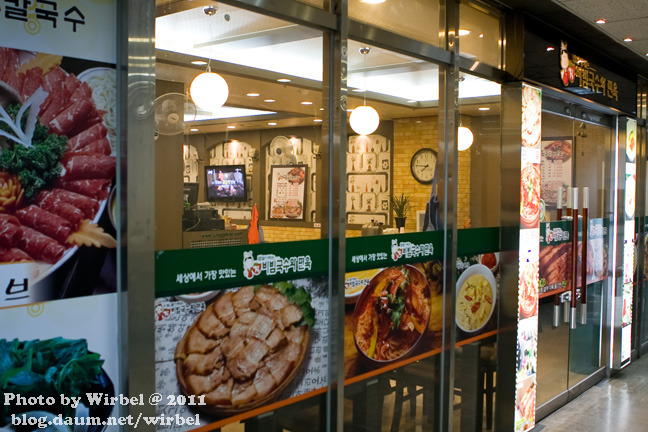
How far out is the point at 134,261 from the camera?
91.3 inches

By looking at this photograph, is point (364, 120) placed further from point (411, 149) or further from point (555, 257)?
point (555, 257)

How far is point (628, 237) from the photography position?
22.2ft

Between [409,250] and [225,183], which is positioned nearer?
[225,183]

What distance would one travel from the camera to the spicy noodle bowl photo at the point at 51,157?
6.82ft

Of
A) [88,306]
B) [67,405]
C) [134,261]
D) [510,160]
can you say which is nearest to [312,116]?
[134,261]

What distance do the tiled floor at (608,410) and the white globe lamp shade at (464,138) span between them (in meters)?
2.36

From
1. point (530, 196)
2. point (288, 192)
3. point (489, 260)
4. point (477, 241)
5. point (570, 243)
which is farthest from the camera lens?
point (570, 243)

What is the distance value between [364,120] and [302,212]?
674mm

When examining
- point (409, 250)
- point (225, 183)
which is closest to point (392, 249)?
point (409, 250)

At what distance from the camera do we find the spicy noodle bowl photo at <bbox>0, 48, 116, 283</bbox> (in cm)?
208

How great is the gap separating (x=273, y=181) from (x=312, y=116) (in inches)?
17.0

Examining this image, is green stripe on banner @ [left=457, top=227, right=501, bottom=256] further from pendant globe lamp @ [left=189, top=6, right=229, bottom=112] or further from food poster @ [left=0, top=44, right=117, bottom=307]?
food poster @ [left=0, top=44, right=117, bottom=307]

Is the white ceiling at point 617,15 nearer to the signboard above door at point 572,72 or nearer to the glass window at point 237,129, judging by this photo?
the signboard above door at point 572,72

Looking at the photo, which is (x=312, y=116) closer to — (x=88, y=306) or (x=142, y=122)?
(x=142, y=122)
